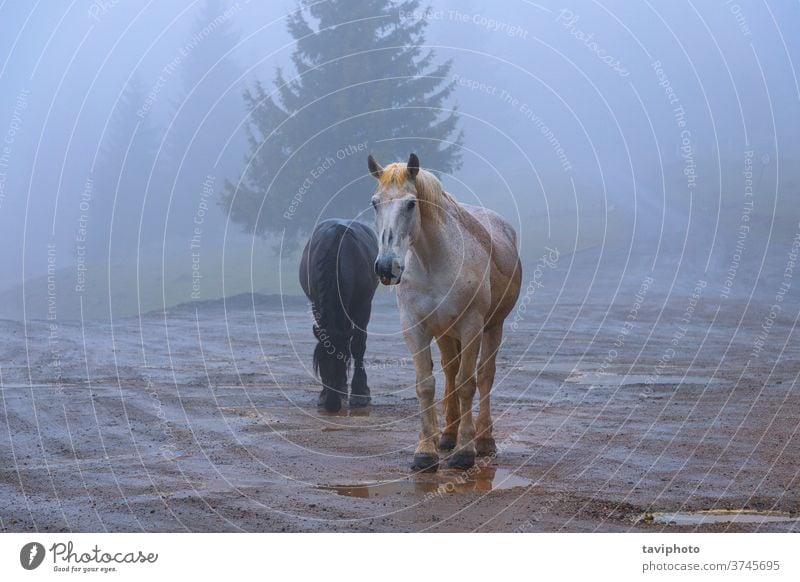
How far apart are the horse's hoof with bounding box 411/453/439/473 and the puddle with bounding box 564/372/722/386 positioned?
18.1ft

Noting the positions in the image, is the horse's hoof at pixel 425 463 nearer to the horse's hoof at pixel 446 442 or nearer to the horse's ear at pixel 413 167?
the horse's hoof at pixel 446 442

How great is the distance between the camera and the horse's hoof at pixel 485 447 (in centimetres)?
856

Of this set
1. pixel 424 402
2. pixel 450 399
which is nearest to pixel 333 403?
pixel 450 399

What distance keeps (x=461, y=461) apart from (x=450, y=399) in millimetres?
733

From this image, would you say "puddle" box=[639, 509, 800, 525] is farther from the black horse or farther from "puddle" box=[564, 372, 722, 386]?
"puddle" box=[564, 372, 722, 386]

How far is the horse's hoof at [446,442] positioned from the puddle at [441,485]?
0.79 m

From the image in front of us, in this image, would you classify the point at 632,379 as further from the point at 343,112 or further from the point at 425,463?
the point at 343,112

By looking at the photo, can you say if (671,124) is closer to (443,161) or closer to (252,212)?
(443,161)

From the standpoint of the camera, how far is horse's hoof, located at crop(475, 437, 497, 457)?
8.56 m

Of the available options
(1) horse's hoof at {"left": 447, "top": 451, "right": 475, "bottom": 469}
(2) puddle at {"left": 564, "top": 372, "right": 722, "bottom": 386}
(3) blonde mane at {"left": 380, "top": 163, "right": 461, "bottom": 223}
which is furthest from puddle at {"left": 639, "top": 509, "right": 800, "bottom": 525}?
(2) puddle at {"left": 564, "top": 372, "right": 722, "bottom": 386}

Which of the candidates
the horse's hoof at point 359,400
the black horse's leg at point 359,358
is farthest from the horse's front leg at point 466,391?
the black horse's leg at point 359,358

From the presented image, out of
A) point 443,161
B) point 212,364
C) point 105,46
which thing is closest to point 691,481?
point 212,364

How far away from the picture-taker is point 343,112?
25859 millimetres

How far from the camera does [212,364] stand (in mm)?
15359
